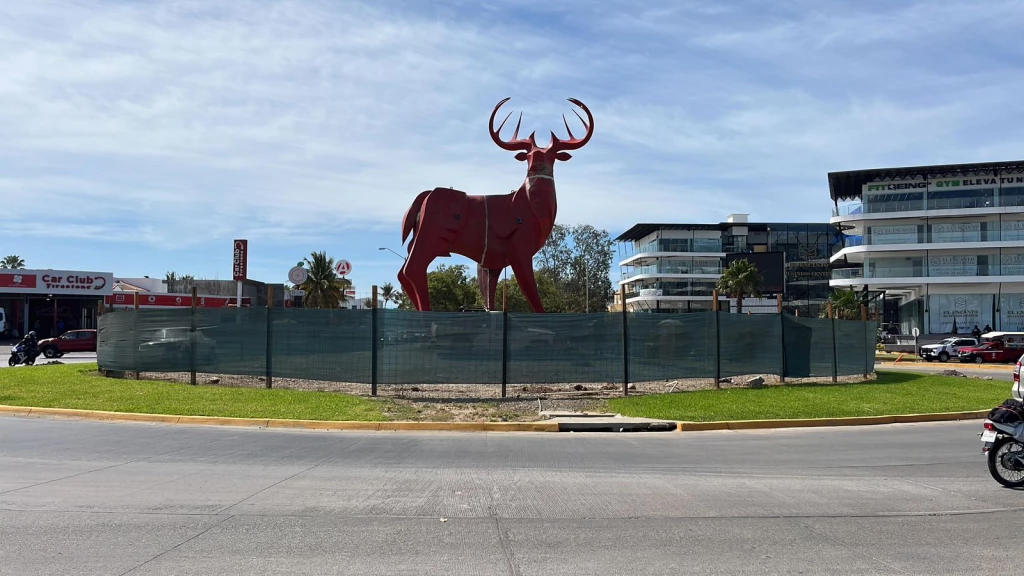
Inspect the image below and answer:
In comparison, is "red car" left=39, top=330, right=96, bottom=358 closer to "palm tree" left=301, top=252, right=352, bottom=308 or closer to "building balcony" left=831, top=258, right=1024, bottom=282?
"palm tree" left=301, top=252, right=352, bottom=308

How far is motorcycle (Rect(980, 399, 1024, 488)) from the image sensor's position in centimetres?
869

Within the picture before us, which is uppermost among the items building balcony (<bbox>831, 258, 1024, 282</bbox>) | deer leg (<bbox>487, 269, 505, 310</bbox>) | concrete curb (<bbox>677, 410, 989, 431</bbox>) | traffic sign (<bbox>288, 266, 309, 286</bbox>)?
building balcony (<bbox>831, 258, 1024, 282</bbox>)

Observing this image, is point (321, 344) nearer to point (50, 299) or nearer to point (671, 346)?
point (671, 346)

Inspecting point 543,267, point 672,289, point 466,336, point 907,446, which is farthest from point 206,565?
point 672,289

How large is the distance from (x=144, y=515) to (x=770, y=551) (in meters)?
5.41

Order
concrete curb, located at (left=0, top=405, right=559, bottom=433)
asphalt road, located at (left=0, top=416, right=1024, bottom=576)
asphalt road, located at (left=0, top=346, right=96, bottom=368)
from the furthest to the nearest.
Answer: asphalt road, located at (left=0, top=346, right=96, bottom=368)
concrete curb, located at (left=0, top=405, right=559, bottom=433)
asphalt road, located at (left=0, top=416, right=1024, bottom=576)

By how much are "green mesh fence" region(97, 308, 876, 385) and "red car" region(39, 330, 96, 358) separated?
17749 millimetres

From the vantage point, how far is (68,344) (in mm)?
36875

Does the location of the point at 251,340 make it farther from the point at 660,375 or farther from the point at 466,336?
the point at 660,375

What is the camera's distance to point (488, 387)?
18562mm

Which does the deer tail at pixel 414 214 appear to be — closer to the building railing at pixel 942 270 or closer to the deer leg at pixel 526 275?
the deer leg at pixel 526 275

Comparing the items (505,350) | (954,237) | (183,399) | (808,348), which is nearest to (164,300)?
(183,399)

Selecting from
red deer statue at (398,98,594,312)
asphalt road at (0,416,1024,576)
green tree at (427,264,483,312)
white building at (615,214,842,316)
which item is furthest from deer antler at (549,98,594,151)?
white building at (615,214,842,316)

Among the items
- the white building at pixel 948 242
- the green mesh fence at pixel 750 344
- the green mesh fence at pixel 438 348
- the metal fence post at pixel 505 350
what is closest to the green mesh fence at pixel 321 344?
the green mesh fence at pixel 438 348
